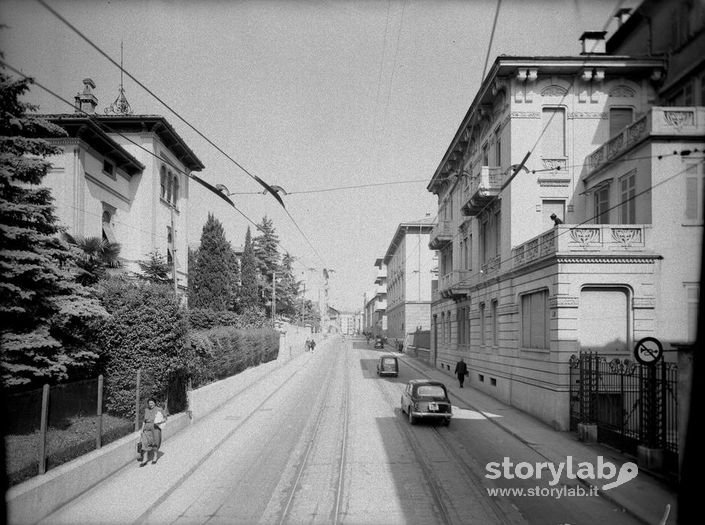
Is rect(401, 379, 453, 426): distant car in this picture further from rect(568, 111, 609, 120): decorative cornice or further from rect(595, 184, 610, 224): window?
rect(568, 111, 609, 120): decorative cornice

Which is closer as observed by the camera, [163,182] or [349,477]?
[349,477]

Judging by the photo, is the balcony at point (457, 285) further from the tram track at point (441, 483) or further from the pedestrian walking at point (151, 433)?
the pedestrian walking at point (151, 433)

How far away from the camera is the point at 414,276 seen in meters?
72.4

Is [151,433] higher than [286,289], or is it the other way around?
[286,289]

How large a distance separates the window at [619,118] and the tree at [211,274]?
2880cm

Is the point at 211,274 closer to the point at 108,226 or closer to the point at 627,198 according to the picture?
the point at 108,226

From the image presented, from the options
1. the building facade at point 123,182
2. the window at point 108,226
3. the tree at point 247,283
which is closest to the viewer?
the building facade at point 123,182

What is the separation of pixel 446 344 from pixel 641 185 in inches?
913

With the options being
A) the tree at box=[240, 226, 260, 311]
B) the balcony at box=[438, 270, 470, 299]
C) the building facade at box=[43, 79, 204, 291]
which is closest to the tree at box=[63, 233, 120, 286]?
the building facade at box=[43, 79, 204, 291]

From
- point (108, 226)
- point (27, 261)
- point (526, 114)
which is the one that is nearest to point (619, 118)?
point (526, 114)

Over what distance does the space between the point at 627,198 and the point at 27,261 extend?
19227 mm

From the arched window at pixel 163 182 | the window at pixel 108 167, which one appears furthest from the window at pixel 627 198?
the arched window at pixel 163 182

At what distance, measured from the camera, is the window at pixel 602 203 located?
20.8m

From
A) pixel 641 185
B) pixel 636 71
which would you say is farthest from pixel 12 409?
pixel 636 71
